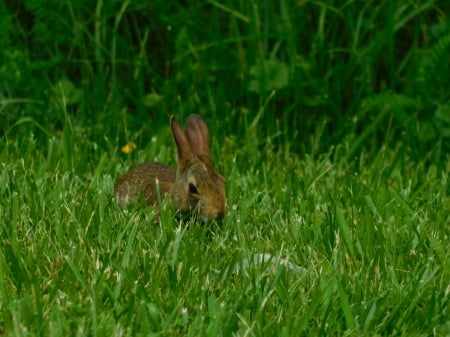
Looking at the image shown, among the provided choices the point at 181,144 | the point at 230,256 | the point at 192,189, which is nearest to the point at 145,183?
the point at 181,144

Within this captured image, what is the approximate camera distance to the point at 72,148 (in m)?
5.35

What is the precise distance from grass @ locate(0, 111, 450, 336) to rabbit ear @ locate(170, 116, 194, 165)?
0.26m

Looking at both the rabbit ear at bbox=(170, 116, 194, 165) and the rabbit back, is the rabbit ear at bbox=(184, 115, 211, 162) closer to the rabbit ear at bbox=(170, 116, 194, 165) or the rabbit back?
the rabbit ear at bbox=(170, 116, 194, 165)

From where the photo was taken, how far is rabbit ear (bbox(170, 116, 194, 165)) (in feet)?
15.5

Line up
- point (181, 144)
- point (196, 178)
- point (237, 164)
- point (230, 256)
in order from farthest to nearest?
point (237, 164), point (181, 144), point (196, 178), point (230, 256)

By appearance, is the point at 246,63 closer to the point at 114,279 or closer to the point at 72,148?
the point at 72,148

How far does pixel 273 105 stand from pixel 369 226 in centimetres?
222

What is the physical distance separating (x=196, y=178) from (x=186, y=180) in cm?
7

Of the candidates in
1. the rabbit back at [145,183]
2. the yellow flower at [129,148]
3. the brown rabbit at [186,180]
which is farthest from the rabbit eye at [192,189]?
the yellow flower at [129,148]

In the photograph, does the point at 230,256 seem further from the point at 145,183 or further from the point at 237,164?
the point at 237,164

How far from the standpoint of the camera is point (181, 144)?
477cm

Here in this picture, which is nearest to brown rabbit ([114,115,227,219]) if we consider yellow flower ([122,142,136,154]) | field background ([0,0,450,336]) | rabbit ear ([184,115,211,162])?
rabbit ear ([184,115,211,162])

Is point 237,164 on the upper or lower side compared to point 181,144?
lower

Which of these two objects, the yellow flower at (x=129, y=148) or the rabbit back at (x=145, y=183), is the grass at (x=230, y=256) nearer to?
the rabbit back at (x=145, y=183)
